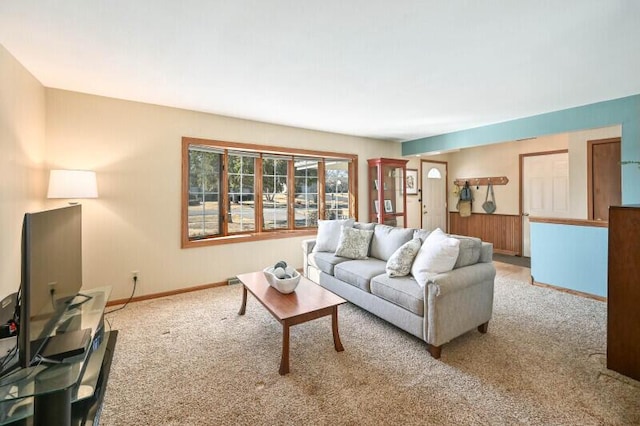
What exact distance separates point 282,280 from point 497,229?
17.8ft

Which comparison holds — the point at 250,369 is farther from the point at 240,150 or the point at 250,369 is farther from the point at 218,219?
the point at 240,150

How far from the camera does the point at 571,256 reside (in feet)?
11.7

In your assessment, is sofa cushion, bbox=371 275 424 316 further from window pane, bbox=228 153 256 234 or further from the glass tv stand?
window pane, bbox=228 153 256 234

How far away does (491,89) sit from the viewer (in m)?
2.97

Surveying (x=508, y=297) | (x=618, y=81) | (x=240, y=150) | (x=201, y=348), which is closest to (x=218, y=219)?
(x=240, y=150)

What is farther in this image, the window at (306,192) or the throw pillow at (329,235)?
the window at (306,192)

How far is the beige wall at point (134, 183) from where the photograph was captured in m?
3.07

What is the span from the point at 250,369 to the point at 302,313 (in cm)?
55

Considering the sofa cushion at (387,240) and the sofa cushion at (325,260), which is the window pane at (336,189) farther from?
the sofa cushion at (387,240)

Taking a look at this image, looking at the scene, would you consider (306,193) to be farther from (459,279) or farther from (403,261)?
(459,279)

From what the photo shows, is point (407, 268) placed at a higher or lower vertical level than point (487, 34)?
lower

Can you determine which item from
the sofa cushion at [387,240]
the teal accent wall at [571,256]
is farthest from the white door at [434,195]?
the sofa cushion at [387,240]

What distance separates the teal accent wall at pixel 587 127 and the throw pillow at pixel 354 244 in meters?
2.50

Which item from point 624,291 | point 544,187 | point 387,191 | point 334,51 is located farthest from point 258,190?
point 544,187
